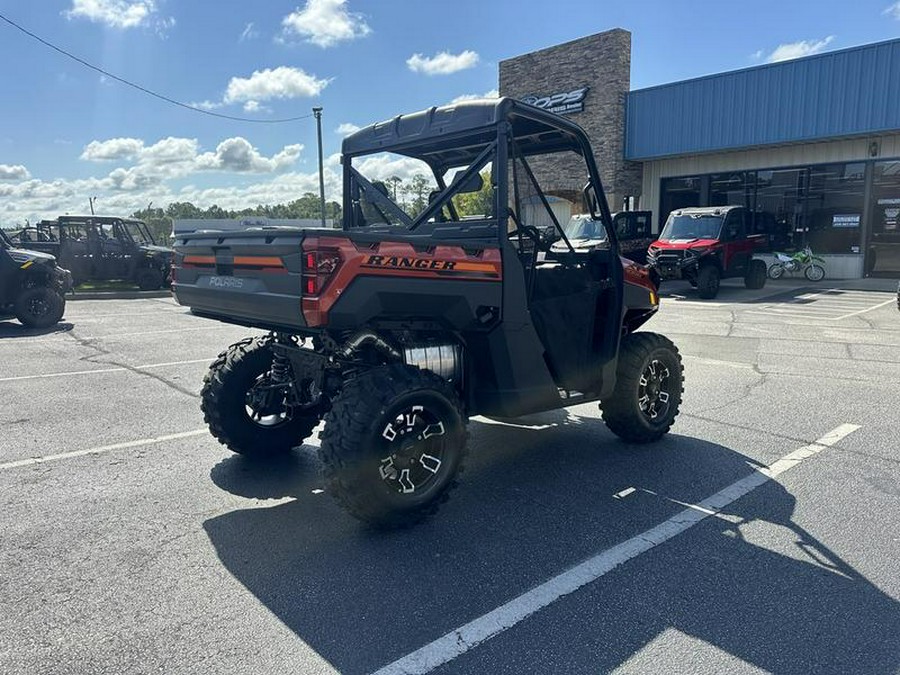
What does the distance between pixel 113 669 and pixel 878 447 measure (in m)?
5.31

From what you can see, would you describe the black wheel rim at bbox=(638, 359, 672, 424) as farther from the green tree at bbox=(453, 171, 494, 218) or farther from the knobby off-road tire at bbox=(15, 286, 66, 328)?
the knobby off-road tire at bbox=(15, 286, 66, 328)

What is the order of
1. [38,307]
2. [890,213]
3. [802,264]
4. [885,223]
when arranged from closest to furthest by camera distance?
[38,307] → [890,213] → [885,223] → [802,264]

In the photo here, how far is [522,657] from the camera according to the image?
2566 millimetres

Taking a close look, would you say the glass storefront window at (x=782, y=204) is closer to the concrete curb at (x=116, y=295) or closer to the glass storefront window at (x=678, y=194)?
the glass storefront window at (x=678, y=194)

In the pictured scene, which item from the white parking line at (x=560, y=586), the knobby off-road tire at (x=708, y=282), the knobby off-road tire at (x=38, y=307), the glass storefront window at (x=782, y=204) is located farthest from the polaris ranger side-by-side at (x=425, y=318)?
the glass storefront window at (x=782, y=204)

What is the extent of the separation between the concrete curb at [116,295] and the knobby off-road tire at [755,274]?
16613 mm

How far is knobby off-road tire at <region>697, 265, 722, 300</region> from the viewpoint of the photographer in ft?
54.4

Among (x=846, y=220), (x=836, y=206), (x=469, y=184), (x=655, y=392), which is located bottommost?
(x=655, y=392)

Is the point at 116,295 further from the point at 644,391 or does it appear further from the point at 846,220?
the point at 846,220

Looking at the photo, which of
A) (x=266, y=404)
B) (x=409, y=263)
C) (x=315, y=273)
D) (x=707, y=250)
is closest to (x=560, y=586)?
(x=409, y=263)

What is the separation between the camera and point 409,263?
3.54m

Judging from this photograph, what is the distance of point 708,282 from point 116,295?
15902 mm

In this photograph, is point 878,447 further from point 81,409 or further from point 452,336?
point 81,409

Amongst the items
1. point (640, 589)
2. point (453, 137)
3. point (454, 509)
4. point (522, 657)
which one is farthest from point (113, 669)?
point (453, 137)
